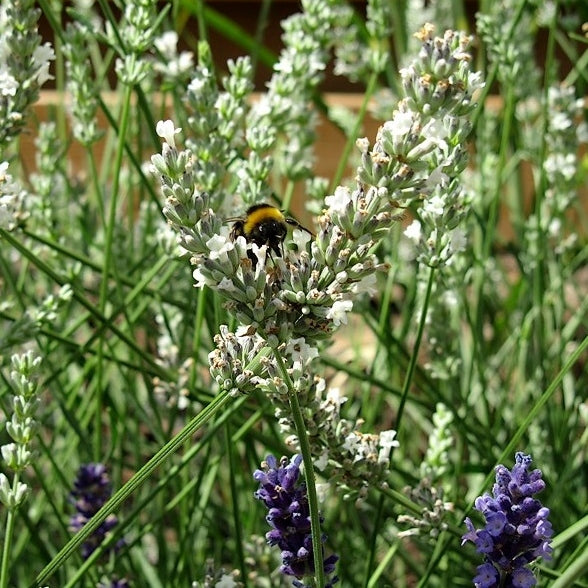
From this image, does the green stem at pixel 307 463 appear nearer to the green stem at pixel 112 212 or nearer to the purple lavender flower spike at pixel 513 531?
the purple lavender flower spike at pixel 513 531

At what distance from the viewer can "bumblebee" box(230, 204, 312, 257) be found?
3.12ft

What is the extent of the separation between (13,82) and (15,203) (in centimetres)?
14

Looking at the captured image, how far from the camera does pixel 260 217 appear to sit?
973 millimetres

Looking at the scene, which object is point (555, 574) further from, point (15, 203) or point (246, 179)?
point (15, 203)

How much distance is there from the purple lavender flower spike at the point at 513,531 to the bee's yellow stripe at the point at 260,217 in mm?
353

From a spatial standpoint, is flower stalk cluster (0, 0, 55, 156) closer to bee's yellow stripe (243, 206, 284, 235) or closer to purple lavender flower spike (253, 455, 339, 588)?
bee's yellow stripe (243, 206, 284, 235)

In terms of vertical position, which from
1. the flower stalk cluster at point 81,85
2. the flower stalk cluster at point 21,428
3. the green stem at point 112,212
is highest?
the flower stalk cluster at point 81,85

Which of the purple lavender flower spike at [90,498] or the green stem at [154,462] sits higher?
the purple lavender flower spike at [90,498]

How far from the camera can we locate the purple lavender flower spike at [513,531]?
0.70 metres

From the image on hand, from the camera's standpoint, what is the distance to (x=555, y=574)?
870 millimetres

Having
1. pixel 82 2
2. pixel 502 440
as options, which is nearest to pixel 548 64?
pixel 502 440

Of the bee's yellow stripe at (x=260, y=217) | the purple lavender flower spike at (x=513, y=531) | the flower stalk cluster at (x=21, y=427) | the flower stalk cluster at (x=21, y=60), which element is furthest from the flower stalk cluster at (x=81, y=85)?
the purple lavender flower spike at (x=513, y=531)

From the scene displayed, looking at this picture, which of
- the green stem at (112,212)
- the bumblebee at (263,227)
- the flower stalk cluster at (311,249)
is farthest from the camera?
the green stem at (112,212)

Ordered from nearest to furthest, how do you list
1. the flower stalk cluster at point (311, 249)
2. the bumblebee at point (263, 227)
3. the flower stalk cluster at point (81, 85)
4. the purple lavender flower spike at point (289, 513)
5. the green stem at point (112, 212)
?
1. the flower stalk cluster at point (311, 249)
2. the purple lavender flower spike at point (289, 513)
3. the bumblebee at point (263, 227)
4. the green stem at point (112, 212)
5. the flower stalk cluster at point (81, 85)
